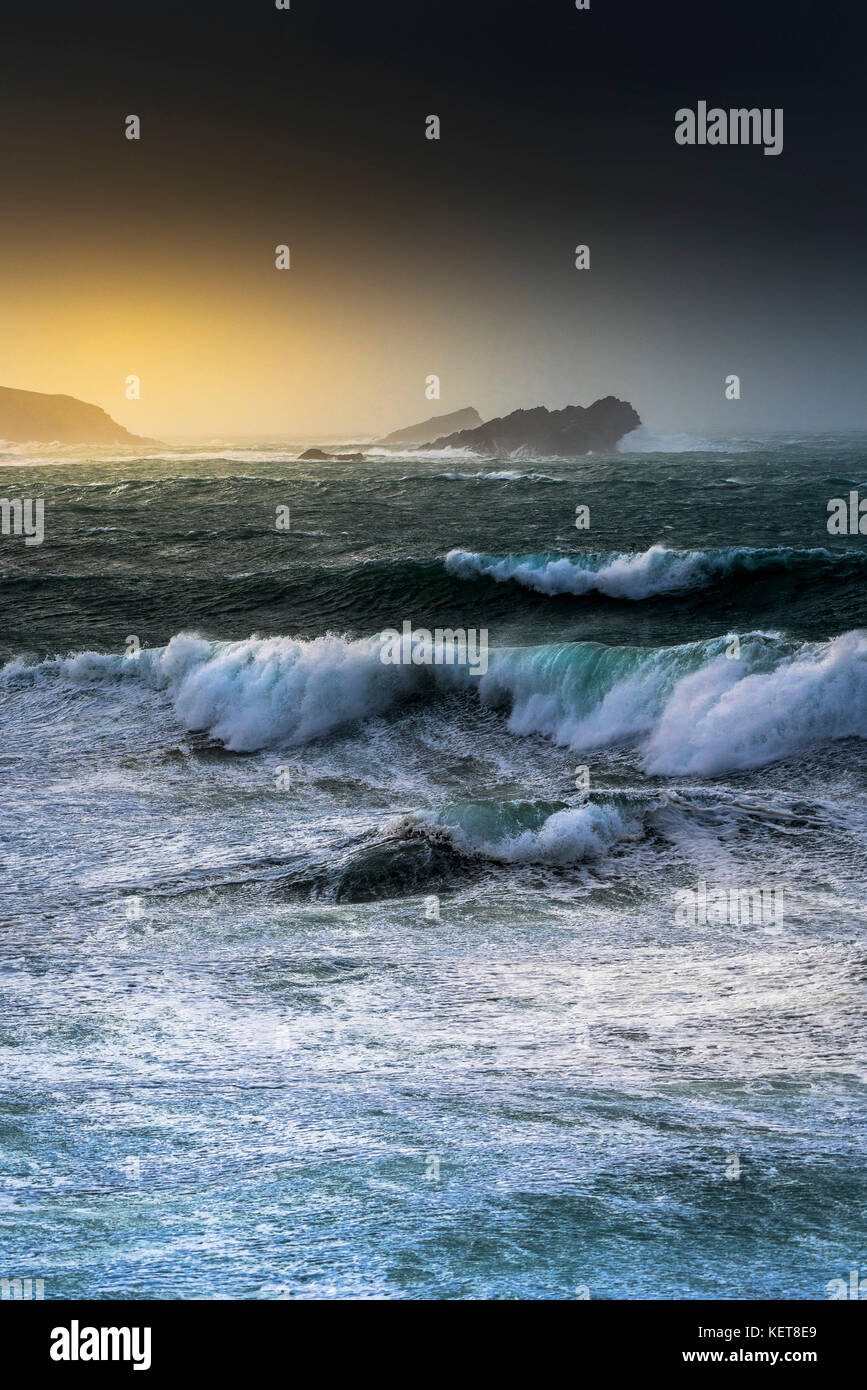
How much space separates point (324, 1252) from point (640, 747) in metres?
11.9

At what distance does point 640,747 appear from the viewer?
16.6m

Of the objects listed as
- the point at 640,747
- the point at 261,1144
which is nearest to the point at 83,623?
the point at 640,747

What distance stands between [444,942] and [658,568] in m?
16.5

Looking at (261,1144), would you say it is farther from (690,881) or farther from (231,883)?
(690,881)

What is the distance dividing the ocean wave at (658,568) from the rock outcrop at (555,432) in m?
67.2

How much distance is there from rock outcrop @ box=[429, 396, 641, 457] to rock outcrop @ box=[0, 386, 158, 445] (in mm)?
52274

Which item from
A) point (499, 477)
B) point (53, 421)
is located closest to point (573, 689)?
point (499, 477)

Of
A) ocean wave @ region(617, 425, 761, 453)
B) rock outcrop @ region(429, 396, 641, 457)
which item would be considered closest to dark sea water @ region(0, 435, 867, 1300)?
ocean wave @ region(617, 425, 761, 453)

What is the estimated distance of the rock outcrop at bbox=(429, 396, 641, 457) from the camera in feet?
311
